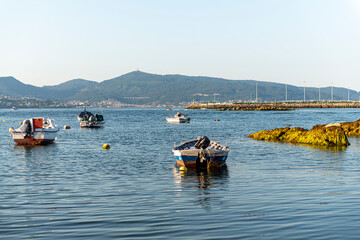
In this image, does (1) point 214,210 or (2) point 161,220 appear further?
(1) point 214,210

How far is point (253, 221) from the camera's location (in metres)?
16.4

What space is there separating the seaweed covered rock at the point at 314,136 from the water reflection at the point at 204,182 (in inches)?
801

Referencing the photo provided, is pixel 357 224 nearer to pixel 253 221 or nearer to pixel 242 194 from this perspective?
pixel 253 221

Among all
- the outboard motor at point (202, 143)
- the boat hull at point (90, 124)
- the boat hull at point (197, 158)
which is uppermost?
the outboard motor at point (202, 143)

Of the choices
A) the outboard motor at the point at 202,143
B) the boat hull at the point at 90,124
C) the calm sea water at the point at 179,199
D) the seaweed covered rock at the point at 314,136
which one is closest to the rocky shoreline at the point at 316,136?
the seaweed covered rock at the point at 314,136

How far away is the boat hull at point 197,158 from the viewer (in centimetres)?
3102

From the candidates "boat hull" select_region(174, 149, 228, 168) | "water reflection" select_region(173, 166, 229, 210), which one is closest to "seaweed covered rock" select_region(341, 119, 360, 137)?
"boat hull" select_region(174, 149, 228, 168)

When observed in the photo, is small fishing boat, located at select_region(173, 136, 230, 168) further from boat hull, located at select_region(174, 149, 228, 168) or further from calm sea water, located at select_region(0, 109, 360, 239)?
calm sea water, located at select_region(0, 109, 360, 239)

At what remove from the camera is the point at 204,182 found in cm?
2631

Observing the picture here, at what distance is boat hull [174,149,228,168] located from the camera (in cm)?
3102

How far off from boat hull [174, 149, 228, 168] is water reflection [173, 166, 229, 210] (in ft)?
1.47

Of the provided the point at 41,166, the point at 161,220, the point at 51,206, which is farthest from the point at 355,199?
the point at 41,166

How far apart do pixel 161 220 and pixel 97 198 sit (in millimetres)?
5518

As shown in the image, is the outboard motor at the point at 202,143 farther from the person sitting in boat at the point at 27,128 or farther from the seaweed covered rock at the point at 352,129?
the seaweed covered rock at the point at 352,129
